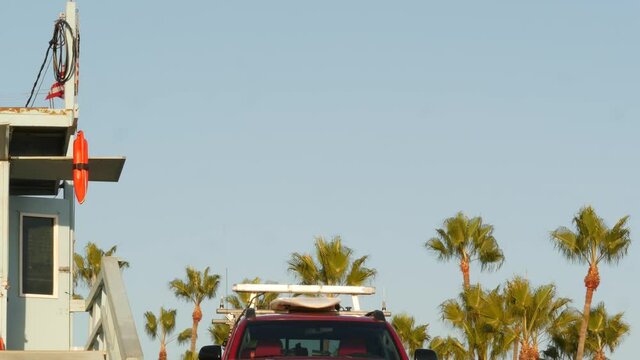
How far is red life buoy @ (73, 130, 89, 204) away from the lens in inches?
796

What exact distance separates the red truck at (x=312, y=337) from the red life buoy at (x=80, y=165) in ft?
26.2

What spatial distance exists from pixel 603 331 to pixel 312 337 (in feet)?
150

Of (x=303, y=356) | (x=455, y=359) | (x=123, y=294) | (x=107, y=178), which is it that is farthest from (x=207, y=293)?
(x=303, y=356)

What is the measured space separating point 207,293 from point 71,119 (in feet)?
165

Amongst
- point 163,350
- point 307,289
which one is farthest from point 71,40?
point 163,350

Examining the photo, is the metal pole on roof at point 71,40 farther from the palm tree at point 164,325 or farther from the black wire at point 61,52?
the palm tree at point 164,325

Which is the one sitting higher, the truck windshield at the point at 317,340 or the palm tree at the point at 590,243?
the palm tree at the point at 590,243

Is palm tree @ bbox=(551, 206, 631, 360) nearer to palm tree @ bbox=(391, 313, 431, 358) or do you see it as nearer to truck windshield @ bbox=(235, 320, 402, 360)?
palm tree @ bbox=(391, 313, 431, 358)

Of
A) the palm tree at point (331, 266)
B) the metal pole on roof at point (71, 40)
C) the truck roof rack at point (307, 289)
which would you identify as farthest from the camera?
the palm tree at point (331, 266)

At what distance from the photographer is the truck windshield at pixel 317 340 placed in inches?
476

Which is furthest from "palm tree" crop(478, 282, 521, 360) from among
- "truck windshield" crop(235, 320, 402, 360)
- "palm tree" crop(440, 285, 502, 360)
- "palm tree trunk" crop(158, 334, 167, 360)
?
"truck windshield" crop(235, 320, 402, 360)

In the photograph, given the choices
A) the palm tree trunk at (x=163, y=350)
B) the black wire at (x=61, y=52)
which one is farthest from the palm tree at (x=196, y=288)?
the black wire at (x=61, y=52)

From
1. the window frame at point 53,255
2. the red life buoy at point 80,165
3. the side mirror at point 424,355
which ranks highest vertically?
the red life buoy at point 80,165

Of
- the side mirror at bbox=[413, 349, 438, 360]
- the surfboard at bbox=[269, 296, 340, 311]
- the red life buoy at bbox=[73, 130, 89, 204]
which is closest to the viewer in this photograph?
the side mirror at bbox=[413, 349, 438, 360]
